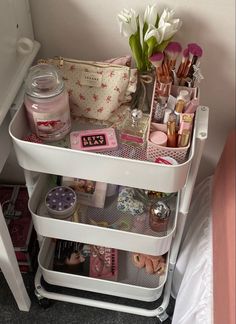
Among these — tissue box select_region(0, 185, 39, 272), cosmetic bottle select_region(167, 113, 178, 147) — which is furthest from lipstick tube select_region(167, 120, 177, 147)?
tissue box select_region(0, 185, 39, 272)

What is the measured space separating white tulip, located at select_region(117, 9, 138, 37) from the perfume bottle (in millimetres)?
188

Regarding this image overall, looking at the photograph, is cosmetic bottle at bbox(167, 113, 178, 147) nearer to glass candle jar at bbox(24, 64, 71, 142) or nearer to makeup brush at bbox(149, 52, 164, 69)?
makeup brush at bbox(149, 52, 164, 69)

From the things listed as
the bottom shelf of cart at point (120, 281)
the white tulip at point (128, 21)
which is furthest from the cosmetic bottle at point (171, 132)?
the bottom shelf of cart at point (120, 281)

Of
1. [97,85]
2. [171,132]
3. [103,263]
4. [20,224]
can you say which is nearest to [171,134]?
[171,132]

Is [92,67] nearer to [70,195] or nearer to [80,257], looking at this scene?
[70,195]

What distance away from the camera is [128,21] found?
901mm

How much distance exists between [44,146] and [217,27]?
53 cm

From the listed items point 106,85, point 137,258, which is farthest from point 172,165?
point 137,258

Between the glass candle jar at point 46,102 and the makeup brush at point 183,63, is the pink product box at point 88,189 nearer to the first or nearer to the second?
the glass candle jar at point 46,102

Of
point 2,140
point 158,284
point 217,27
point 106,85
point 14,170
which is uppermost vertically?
point 217,27

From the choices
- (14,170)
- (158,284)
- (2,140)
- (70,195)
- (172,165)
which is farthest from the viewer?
(14,170)

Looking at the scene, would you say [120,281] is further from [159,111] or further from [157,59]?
[157,59]

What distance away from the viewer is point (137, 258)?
1.28m

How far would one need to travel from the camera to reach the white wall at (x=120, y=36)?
954mm
